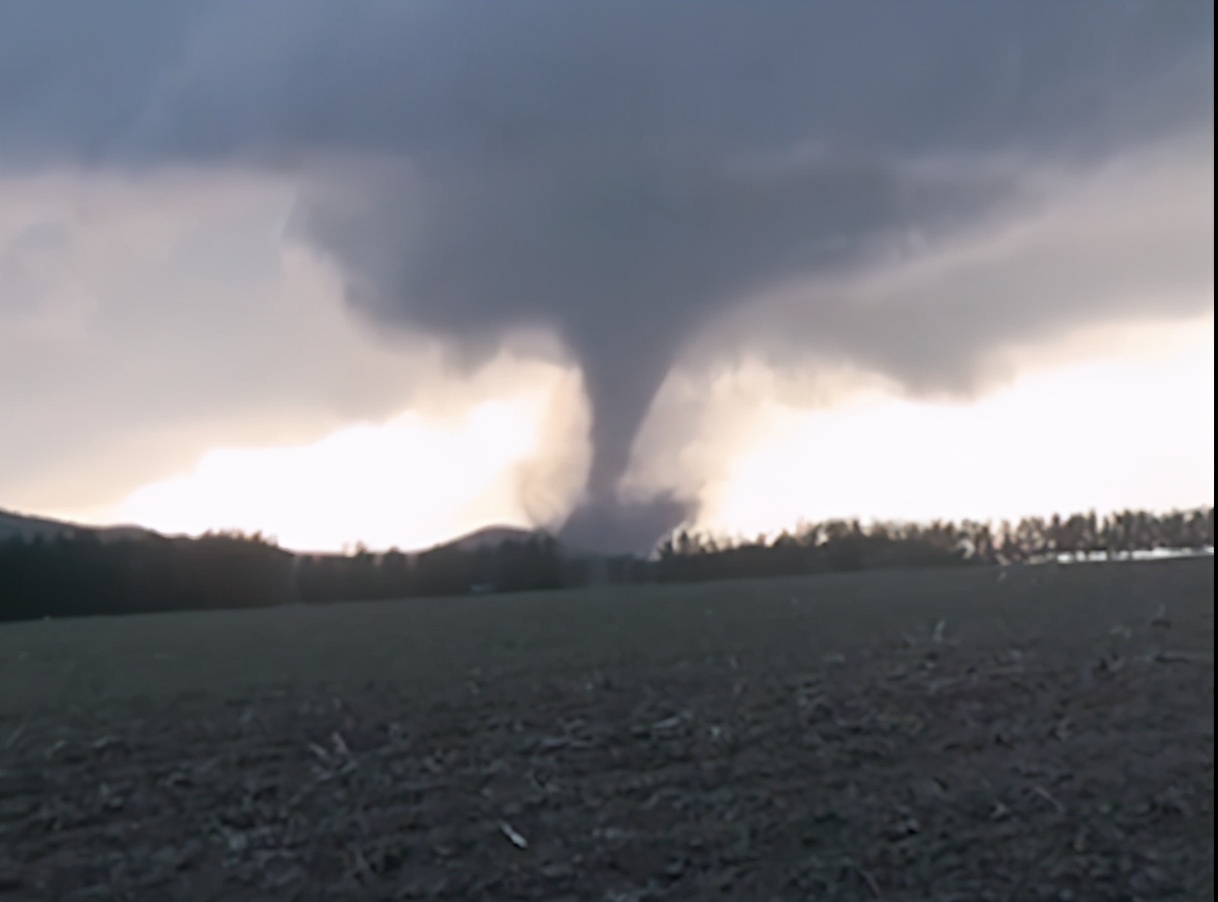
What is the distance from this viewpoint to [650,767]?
651 inches

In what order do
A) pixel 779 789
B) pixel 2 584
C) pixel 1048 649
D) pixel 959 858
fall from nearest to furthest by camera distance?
pixel 959 858
pixel 779 789
pixel 1048 649
pixel 2 584

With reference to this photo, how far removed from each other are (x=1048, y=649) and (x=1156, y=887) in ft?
34.2

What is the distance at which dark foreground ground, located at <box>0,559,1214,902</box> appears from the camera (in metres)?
13.1

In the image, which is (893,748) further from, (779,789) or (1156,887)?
(1156,887)

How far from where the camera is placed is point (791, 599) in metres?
37.0

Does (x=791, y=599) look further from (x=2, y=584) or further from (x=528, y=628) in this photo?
(x=2, y=584)

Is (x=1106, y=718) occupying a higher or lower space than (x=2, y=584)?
lower

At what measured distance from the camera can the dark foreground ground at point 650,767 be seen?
13.1 metres

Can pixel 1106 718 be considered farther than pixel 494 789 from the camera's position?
Yes

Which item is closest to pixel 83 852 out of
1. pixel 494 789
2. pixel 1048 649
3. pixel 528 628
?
pixel 494 789

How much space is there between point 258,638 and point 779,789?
21268 mm

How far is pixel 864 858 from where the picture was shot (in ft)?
43.7

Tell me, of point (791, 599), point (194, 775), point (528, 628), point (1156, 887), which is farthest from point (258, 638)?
point (1156, 887)

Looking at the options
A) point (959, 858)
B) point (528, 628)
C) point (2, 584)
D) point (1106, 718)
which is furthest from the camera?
point (2, 584)
